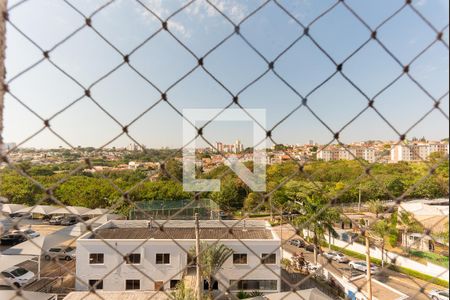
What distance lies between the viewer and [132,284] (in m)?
6.57

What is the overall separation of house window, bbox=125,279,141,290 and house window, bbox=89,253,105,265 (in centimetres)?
72

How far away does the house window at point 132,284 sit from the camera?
654cm

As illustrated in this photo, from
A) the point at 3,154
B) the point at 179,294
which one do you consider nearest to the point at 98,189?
the point at 179,294

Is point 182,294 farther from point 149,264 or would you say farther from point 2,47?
point 2,47

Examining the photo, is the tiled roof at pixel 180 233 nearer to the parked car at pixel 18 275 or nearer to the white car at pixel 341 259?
the parked car at pixel 18 275

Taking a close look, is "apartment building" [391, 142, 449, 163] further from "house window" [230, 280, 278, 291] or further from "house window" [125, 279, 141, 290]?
"house window" [125, 279, 141, 290]

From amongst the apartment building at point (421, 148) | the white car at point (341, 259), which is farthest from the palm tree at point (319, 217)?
the apartment building at point (421, 148)

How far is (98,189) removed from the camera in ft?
52.6

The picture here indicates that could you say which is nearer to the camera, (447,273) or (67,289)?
(447,273)

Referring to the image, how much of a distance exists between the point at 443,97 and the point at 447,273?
1.63ft

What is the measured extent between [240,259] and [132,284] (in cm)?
243

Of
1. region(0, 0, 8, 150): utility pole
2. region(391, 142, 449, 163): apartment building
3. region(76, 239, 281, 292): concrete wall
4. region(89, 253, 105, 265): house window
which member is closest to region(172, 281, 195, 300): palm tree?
region(76, 239, 281, 292): concrete wall

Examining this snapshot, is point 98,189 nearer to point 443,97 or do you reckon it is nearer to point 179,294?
point 179,294

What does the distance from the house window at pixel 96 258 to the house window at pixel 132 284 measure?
724mm
